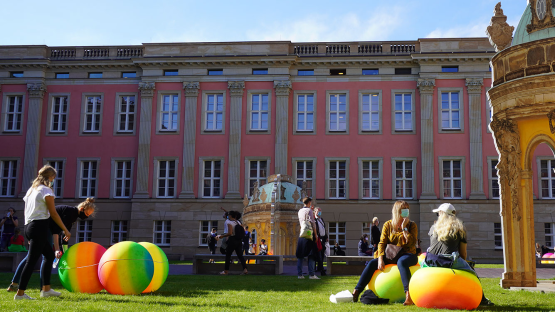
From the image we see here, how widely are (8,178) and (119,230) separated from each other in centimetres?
851

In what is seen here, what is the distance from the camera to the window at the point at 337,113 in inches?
1540

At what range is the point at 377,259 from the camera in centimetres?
911

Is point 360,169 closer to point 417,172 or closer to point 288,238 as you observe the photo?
point 417,172

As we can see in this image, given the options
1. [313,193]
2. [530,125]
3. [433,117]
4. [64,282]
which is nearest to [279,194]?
[530,125]

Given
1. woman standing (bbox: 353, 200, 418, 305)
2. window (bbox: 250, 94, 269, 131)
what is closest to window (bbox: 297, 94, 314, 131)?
window (bbox: 250, 94, 269, 131)

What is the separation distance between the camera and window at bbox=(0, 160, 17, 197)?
40037mm

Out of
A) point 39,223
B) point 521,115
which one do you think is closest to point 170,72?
point 521,115

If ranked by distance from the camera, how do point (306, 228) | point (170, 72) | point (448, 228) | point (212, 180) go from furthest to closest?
point (170, 72) → point (212, 180) → point (306, 228) → point (448, 228)

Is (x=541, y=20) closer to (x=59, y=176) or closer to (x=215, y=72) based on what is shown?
(x=215, y=72)

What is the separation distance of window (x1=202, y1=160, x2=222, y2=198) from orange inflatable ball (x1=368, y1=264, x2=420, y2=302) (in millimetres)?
30223

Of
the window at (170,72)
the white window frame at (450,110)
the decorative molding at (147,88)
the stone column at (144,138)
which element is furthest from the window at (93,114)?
the white window frame at (450,110)

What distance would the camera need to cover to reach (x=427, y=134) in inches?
1495

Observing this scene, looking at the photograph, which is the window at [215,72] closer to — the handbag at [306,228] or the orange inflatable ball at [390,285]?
the handbag at [306,228]

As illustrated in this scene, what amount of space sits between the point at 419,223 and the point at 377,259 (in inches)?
1146
